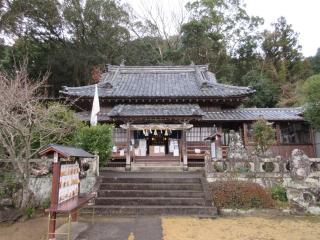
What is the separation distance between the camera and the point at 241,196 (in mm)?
11164

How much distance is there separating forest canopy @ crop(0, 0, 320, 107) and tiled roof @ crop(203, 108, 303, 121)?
37.5ft

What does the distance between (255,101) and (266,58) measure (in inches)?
393

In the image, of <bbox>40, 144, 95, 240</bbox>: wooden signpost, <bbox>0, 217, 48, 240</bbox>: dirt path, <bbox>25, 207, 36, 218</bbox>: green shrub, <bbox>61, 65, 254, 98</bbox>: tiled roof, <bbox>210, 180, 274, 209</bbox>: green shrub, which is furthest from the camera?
<bbox>61, 65, 254, 98</bbox>: tiled roof

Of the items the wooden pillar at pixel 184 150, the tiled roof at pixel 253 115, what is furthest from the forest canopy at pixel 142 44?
the wooden pillar at pixel 184 150

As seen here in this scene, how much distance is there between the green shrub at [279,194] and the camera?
11.7m

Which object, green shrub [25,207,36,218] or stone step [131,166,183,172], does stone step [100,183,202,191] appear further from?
stone step [131,166,183,172]

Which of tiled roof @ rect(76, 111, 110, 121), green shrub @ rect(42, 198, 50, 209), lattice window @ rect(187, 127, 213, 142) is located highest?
tiled roof @ rect(76, 111, 110, 121)

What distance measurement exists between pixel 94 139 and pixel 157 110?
553 centimetres

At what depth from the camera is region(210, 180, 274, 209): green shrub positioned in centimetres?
1107

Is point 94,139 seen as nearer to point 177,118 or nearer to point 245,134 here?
point 177,118

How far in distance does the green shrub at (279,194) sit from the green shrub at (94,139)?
7.64m

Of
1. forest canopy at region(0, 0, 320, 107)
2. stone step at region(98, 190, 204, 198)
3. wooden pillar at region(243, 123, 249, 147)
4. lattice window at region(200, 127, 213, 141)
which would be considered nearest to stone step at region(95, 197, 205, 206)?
stone step at region(98, 190, 204, 198)

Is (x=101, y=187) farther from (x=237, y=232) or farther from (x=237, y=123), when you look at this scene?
(x=237, y=123)

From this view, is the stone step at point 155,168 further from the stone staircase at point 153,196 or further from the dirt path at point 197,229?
the dirt path at point 197,229
